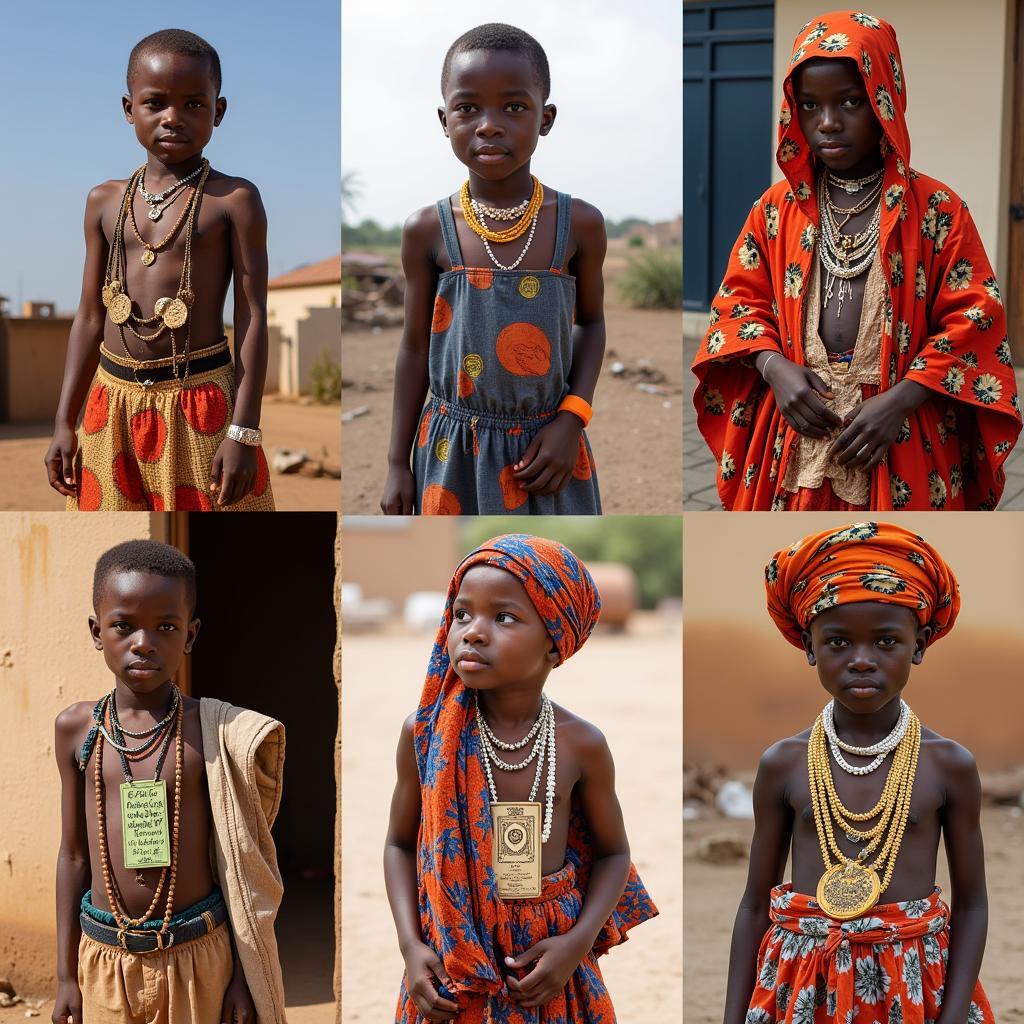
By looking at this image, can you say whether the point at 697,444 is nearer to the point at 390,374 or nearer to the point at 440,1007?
the point at 390,374

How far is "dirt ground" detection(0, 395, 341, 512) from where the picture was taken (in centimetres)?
993

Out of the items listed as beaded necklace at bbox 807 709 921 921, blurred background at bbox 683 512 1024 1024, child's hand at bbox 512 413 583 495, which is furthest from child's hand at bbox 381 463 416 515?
blurred background at bbox 683 512 1024 1024

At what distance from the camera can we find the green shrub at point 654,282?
42.4 feet

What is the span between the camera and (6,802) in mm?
4230

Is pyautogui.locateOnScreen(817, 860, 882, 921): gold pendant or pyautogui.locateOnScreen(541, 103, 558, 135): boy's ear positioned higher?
pyautogui.locateOnScreen(541, 103, 558, 135): boy's ear

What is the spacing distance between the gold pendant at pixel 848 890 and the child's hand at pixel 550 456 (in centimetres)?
133

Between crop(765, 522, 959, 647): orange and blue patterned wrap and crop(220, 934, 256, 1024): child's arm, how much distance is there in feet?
5.80

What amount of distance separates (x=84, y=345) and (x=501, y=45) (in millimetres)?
1584

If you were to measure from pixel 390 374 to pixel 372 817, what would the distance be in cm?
473

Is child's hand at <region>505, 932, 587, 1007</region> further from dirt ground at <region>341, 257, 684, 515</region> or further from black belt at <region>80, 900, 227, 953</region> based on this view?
dirt ground at <region>341, 257, 684, 515</region>

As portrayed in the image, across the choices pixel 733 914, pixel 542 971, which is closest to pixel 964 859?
pixel 542 971

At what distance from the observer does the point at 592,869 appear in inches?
121

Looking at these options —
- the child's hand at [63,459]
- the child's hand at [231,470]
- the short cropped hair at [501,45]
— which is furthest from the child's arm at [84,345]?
the short cropped hair at [501,45]

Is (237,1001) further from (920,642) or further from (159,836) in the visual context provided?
(920,642)
